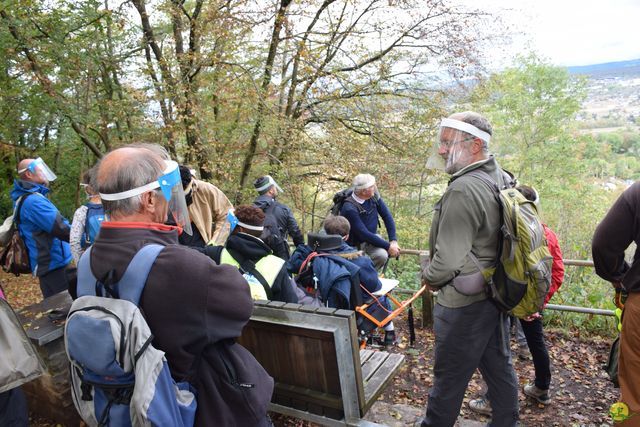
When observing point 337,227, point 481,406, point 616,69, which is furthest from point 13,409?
point 616,69

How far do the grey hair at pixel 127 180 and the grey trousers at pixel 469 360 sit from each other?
1910 mm

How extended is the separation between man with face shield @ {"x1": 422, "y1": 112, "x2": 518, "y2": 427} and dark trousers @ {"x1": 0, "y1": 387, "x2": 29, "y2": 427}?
2.47 meters

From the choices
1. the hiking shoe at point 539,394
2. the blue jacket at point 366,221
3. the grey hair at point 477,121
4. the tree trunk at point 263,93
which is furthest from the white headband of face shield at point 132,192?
the tree trunk at point 263,93

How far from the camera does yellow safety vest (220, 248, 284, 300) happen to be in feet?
10.1

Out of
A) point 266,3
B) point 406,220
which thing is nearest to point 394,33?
point 266,3

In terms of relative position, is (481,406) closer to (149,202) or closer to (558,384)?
(558,384)

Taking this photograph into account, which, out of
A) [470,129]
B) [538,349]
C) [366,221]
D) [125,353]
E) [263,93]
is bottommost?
[538,349]

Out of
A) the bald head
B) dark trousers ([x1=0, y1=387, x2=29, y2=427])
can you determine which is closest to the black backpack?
the bald head

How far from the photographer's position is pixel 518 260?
99.3 inches

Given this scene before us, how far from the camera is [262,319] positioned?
2.82m

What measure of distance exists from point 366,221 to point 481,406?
2.70 meters

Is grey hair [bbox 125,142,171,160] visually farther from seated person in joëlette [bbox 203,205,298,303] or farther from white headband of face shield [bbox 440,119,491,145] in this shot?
white headband of face shield [bbox 440,119,491,145]

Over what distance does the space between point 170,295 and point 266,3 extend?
29.0 ft

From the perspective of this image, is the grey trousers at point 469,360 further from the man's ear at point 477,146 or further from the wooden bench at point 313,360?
the man's ear at point 477,146
